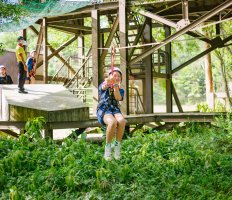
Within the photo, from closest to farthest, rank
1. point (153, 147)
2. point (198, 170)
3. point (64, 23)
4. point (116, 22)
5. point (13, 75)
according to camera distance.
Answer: point (198, 170)
point (153, 147)
point (116, 22)
point (64, 23)
point (13, 75)

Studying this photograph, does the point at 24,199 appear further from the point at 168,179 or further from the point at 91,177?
the point at 168,179

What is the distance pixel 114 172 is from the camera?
5605mm

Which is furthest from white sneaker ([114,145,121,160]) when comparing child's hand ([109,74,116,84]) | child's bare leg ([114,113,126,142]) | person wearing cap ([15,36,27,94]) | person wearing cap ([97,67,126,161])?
person wearing cap ([15,36,27,94])

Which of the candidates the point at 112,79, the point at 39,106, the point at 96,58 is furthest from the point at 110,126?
the point at 96,58

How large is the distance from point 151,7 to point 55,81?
7942mm

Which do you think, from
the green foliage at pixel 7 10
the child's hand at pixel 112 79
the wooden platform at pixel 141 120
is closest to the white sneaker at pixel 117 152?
the child's hand at pixel 112 79

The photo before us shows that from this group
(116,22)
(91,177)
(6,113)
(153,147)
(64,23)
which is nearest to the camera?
(91,177)

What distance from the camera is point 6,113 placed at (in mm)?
9570

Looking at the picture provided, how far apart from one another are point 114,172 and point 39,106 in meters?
4.18

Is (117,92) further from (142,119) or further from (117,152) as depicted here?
(142,119)

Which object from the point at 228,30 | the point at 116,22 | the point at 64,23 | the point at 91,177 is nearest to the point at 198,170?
the point at 91,177

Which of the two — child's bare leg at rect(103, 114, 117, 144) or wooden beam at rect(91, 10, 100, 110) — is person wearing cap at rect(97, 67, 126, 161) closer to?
child's bare leg at rect(103, 114, 117, 144)

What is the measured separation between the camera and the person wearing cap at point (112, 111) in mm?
6203

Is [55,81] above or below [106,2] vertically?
below
